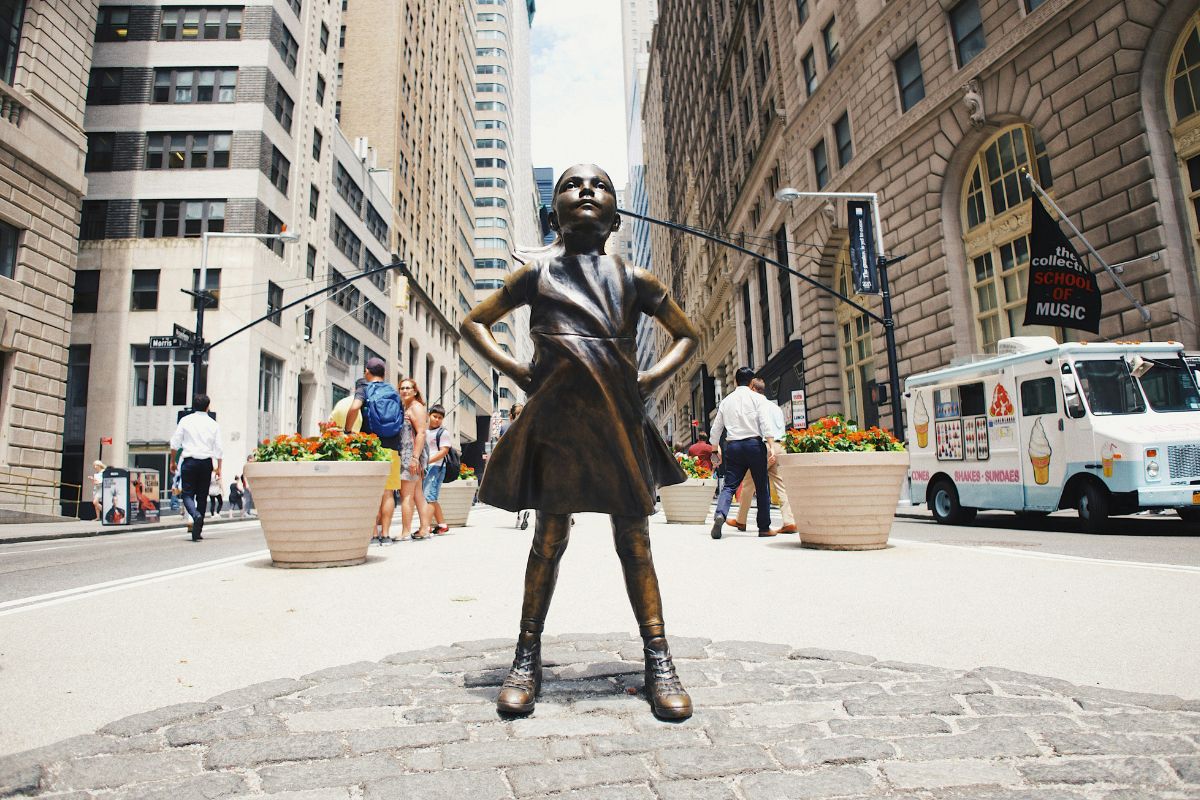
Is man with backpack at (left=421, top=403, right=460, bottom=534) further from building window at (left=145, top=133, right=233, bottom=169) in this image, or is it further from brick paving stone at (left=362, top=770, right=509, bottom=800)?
building window at (left=145, top=133, right=233, bottom=169)

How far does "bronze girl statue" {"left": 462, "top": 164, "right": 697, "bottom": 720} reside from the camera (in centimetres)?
268

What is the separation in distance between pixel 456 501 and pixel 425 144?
52.5 m

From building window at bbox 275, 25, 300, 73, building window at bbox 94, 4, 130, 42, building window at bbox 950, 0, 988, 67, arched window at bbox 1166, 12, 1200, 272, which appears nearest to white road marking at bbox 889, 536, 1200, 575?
arched window at bbox 1166, 12, 1200, 272

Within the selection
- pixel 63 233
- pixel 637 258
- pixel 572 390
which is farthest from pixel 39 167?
pixel 637 258

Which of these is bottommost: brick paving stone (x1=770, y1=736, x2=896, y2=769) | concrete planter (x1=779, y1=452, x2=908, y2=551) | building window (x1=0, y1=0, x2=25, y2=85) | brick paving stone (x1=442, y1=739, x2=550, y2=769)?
brick paving stone (x1=770, y1=736, x2=896, y2=769)

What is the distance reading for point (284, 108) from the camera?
34.2 meters

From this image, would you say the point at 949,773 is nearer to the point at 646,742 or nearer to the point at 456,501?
the point at 646,742

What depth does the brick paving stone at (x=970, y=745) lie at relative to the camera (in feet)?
6.64

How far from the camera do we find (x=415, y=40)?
54406 mm

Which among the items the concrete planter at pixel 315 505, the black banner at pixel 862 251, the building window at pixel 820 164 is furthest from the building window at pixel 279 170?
the concrete planter at pixel 315 505

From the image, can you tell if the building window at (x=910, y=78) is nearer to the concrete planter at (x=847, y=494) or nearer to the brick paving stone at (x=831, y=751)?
the concrete planter at (x=847, y=494)

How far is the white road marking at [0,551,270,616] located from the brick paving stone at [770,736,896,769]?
4865 mm

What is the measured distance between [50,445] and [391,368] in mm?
26795

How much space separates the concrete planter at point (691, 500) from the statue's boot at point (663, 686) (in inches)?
387
